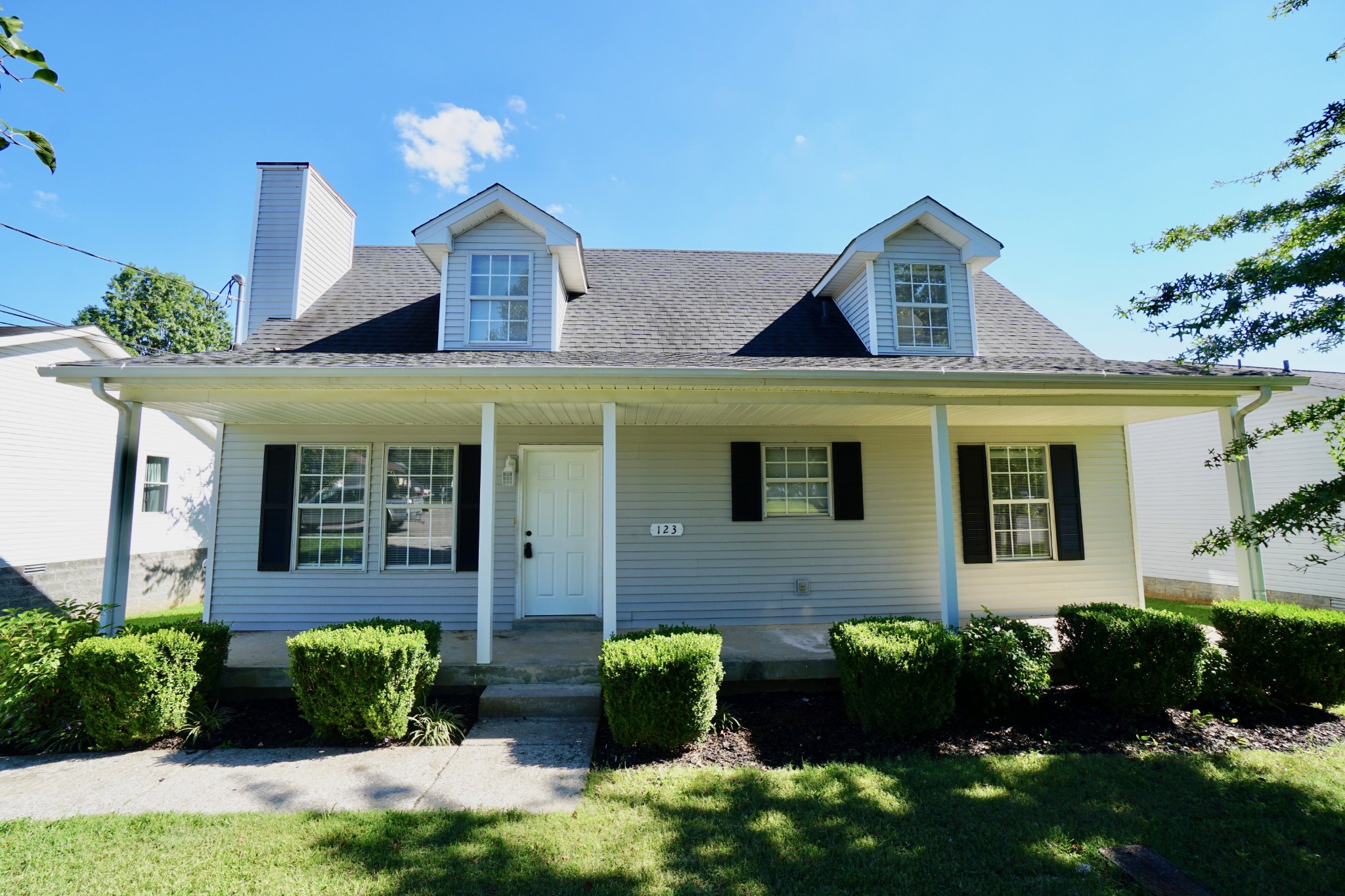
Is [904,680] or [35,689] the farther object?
[35,689]

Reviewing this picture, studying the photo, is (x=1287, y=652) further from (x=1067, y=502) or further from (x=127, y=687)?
(x=127, y=687)

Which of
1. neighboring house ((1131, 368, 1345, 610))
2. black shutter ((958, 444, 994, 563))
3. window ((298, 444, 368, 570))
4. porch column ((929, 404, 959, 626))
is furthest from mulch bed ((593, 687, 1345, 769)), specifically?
neighboring house ((1131, 368, 1345, 610))

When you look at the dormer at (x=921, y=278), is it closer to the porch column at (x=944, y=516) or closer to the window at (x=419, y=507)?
the porch column at (x=944, y=516)

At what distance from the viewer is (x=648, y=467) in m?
7.28

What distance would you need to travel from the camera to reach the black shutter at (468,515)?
23.0 feet

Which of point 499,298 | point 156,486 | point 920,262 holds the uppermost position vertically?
point 920,262

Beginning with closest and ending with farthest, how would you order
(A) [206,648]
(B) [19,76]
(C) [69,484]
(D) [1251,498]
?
(B) [19,76], (A) [206,648], (D) [1251,498], (C) [69,484]

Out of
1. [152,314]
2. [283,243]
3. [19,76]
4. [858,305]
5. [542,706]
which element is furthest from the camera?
[152,314]

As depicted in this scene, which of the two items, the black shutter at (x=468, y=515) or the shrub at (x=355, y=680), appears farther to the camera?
the black shutter at (x=468, y=515)

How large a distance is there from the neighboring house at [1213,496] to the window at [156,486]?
56.1ft

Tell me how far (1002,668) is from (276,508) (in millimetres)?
7580

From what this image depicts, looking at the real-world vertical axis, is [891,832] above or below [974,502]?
below

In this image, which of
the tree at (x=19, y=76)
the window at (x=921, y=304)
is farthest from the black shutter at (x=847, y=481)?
the tree at (x=19, y=76)

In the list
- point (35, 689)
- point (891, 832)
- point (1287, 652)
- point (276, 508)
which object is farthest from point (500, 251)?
point (1287, 652)
